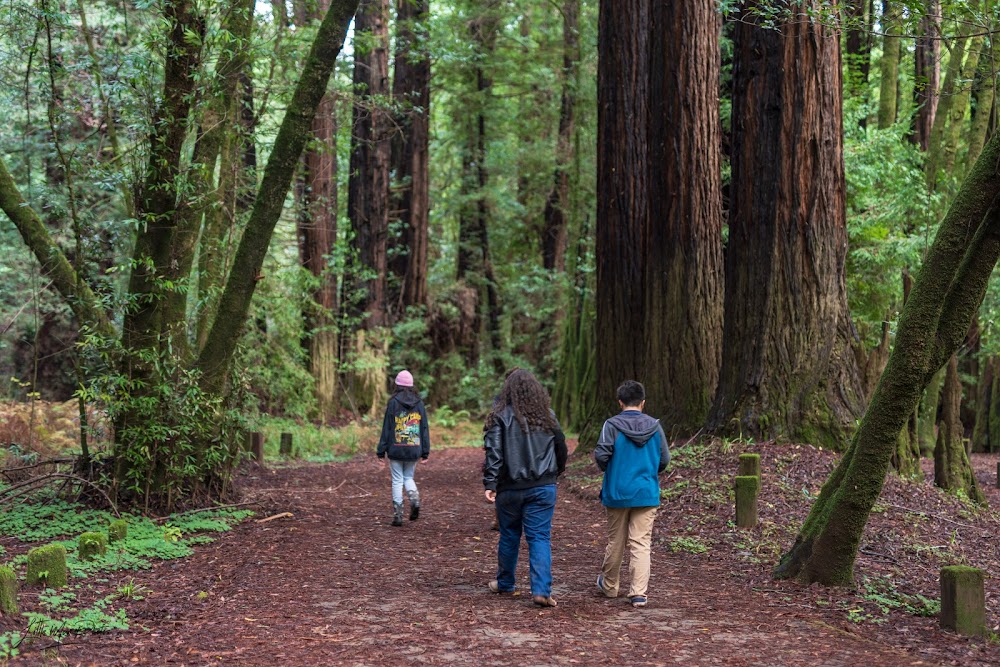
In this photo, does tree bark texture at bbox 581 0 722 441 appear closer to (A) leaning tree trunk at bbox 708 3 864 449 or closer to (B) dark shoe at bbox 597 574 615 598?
(A) leaning tree trunk at bbox 708 3 864 449

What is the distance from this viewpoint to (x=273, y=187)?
32.5ft

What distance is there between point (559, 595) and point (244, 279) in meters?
5.10

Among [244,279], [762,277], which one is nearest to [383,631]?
[244,279]

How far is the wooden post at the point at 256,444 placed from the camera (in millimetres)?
13977

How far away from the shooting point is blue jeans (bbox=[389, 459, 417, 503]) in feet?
34.1

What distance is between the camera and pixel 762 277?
37.7 feet

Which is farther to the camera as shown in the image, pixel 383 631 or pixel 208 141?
pixel 208 141

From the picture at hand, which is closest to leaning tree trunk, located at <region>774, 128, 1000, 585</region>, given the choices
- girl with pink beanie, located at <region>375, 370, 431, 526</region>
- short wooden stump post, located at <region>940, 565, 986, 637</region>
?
short wooden stump post, located at <region>940, 565, 986, 637</region>

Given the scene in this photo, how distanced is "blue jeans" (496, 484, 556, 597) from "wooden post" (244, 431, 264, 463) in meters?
7.81

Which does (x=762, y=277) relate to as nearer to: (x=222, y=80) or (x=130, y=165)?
(x=222, y=80)

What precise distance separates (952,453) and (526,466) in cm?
768

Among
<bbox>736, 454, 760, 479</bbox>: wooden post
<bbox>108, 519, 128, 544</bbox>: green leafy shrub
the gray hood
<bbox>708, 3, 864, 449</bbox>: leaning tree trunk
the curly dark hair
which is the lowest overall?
<bbox>108, 519, 128, 544</bbox>: green leafy shrub

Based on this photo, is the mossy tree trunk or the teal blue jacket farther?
the mossy tree trunk

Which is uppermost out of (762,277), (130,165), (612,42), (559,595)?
(612,42)
